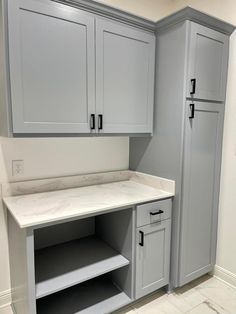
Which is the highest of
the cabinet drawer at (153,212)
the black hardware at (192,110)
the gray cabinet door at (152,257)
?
the black hardware at (192,110)

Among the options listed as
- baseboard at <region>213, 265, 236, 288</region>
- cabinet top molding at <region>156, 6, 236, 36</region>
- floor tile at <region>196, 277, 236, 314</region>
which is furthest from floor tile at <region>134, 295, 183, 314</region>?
cabinet top molding at <region>156, 6, 236, 36</region>

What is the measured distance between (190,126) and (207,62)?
52 cm

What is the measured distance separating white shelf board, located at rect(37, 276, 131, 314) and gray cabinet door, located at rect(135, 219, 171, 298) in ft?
0.60

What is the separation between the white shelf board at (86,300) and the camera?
1703mm

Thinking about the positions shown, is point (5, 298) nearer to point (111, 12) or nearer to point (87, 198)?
point (87, 198)

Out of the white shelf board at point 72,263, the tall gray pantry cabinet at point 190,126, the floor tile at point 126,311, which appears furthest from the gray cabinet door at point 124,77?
the floor tile at point 126,311

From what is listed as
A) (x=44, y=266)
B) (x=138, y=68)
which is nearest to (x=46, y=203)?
(x=44, y=266)

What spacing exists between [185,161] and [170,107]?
0.44 meters

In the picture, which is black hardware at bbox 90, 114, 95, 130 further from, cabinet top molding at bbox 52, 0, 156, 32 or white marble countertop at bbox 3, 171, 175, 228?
cabinet top molding at bbox 52, 0, 156, 32

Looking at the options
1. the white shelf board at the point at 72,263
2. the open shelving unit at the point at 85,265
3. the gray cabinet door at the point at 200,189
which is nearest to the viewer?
the white shelf board at the point at 72,263

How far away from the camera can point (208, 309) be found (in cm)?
184

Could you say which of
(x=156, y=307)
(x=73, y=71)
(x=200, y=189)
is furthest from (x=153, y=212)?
(x=73, y=71)

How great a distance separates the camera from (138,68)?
1.89 meters

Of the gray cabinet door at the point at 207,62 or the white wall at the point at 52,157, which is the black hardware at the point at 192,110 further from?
the white wall at the point at 52,157
